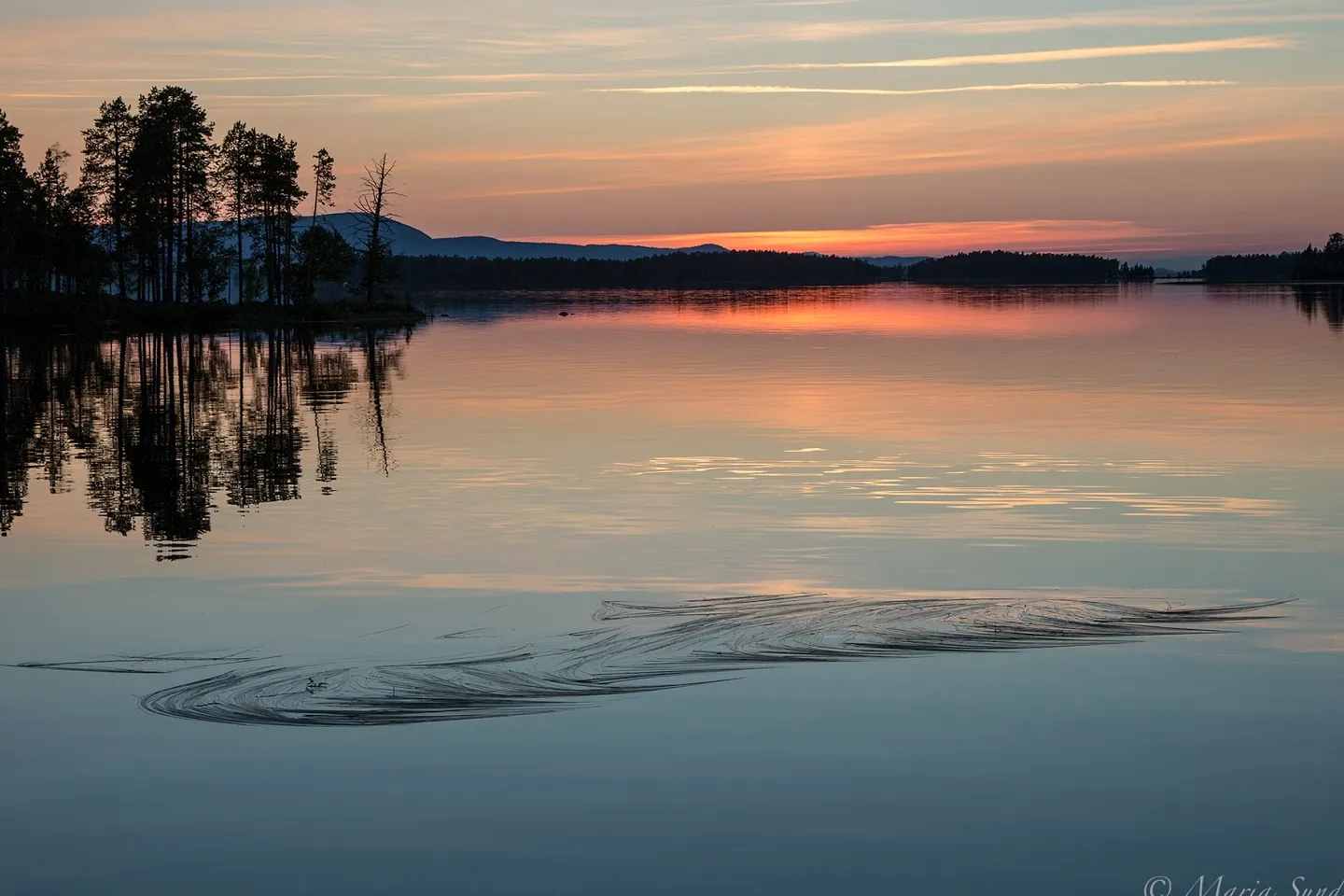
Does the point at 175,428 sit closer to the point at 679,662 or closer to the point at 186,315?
the point at 679,662

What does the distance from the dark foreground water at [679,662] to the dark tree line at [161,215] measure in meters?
81.7

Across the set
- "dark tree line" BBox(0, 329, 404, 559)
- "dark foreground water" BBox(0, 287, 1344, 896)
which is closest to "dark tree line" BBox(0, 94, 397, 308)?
"dark tree line" BBox(0, 329, 404, 559)

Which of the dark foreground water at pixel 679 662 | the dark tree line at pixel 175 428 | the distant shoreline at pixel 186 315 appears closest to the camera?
the dark foreground water at pixel 679 662

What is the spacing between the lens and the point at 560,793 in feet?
31.3

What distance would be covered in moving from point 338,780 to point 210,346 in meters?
69.5

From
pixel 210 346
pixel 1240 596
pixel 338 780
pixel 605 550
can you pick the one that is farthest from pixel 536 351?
pixel 338 780

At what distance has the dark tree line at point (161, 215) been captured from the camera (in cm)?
10412

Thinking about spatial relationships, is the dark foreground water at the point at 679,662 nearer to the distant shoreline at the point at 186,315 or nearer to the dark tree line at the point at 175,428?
the dark tree line at the point at 175,428

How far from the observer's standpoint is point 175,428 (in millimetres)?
32906

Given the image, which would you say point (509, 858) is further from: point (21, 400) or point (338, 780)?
point (21, 400)

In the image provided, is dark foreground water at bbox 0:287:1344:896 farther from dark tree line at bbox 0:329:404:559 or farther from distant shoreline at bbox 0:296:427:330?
distant shoreline at bbox 0:296:427:330

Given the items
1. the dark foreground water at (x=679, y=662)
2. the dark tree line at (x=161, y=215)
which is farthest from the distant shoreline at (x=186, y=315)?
the dark foreground water at (x=679, y=662)

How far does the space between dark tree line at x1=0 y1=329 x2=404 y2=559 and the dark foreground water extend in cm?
24

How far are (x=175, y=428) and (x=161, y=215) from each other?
82471mm
